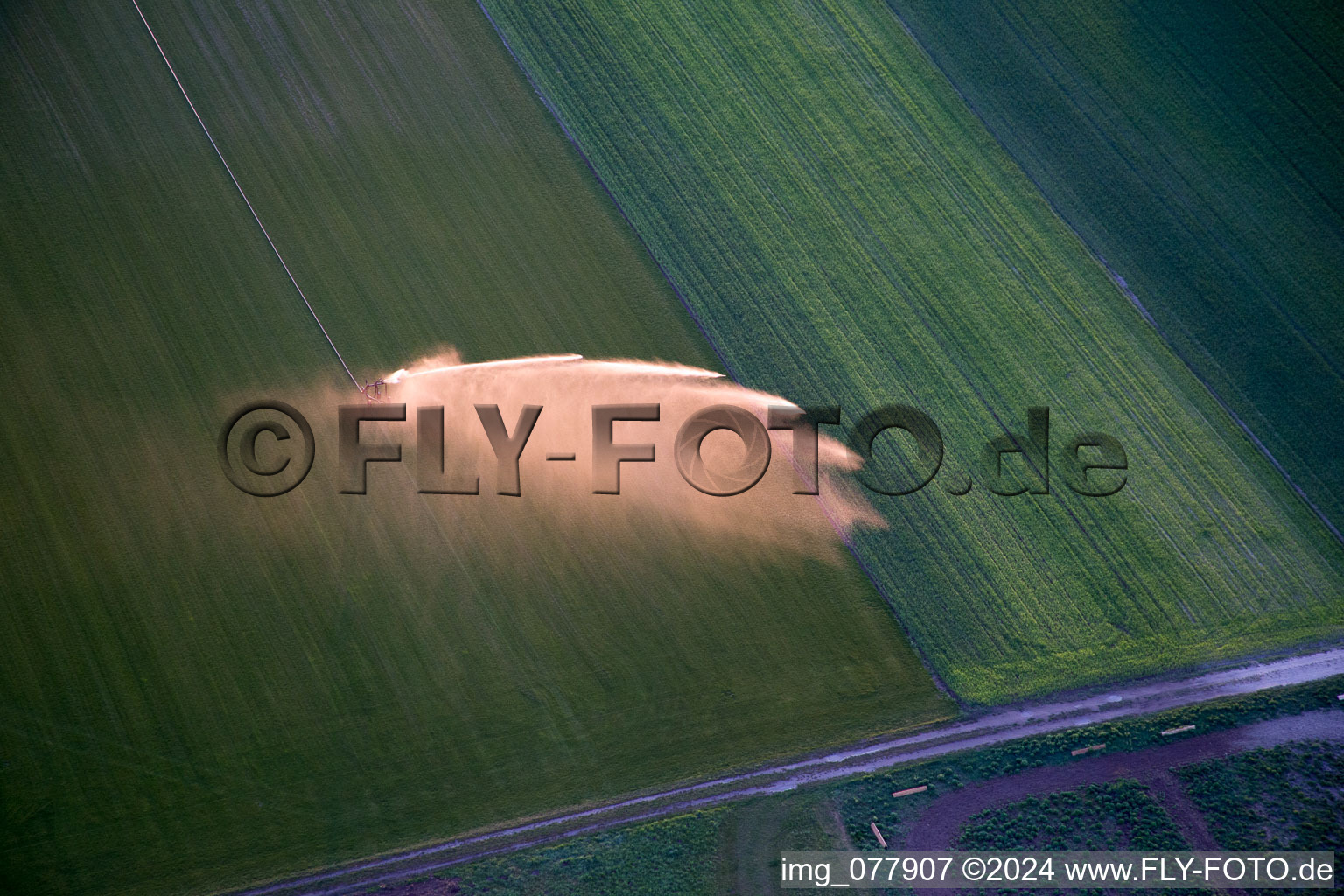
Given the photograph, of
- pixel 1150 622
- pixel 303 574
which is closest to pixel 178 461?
pixel 303 574

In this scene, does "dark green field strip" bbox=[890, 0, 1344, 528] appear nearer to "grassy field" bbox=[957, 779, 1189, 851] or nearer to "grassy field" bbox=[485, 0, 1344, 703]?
"grassy field" bbox=[485, 0, 1344, 703]

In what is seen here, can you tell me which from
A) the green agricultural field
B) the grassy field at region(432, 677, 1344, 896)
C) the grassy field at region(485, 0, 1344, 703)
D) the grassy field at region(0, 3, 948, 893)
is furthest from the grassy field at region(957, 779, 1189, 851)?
the grassy field at region(0, 3, 948, 893)

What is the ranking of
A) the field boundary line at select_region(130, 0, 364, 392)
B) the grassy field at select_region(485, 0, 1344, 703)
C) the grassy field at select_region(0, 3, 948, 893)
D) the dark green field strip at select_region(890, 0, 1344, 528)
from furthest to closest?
the dark green field strip at select_region(890, 0, 1344, 528) → the field boundary line at select_region(130, 0, 364, 392) → the grassy field at select_region(485, 0, 1344, 703) → the grassy field at select_region(0, 3, 948, 893)

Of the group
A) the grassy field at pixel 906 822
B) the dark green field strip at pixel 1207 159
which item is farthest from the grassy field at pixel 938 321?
the grassy field at pixel 906 822

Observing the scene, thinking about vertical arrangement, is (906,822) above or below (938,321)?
below

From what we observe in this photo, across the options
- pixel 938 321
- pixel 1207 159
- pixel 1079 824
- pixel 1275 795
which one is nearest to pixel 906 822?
pixel 1079 824

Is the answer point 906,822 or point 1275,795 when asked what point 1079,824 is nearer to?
point 906,822
